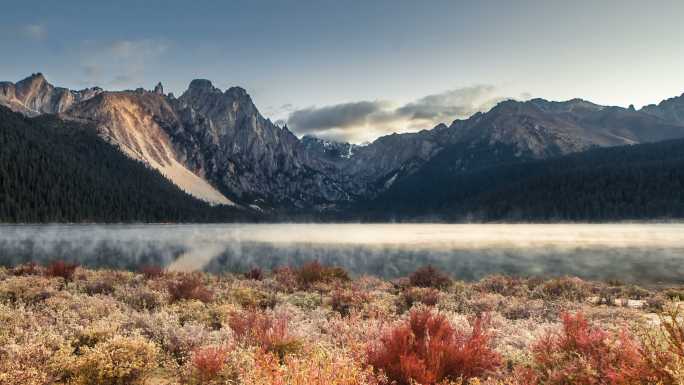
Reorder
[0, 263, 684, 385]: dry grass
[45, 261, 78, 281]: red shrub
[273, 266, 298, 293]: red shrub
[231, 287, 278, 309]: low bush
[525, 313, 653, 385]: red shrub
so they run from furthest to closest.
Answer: [45, 261, 78, 281]: red shrub < [273, 266, 298, 293]: red shrub < [231, 287, 278, 309]: low bush < [0, 263, 684, 385]: dry grass < [525, 313, 653, 385]: red shrub

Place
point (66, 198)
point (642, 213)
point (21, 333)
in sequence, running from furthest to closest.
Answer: point (642, 213)
point (66, 198)
point (21, 333)

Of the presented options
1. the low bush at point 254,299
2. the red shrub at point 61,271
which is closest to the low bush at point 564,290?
the low bush at point 254,299

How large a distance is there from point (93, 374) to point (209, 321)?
182 inches

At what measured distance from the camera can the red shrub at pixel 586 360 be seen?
17.4ft

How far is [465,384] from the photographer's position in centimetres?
711

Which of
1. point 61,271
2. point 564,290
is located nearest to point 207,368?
point 564,290

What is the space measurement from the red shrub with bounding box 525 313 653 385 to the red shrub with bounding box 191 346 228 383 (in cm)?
468

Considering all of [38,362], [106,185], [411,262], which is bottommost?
[411,262]

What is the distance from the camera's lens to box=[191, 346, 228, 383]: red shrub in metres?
7.25

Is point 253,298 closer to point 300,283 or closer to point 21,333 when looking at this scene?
point 300,283

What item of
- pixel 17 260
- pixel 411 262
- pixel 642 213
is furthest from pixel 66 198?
pixel 642 213

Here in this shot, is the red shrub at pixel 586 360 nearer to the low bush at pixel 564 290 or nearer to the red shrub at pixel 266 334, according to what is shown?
the red shrub at pixel 266 334

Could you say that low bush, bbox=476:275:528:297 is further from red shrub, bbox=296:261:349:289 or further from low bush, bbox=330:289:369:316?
low bush, bbox=330:289:369:316

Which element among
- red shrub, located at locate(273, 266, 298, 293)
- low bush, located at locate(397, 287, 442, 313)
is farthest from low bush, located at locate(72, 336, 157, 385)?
red shrub, located at locate(273, 266, 298, 293)
